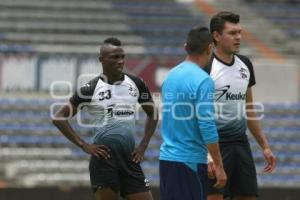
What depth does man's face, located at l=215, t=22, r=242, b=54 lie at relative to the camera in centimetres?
617

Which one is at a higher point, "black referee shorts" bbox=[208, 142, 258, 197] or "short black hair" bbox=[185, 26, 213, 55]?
"short black hair" bbox=[185, 26, 213, 55]

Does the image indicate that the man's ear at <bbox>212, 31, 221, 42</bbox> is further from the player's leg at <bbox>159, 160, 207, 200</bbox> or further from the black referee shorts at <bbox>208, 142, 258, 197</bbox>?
the player's leg at <bbox>159, 160, 207, 200</bbox>

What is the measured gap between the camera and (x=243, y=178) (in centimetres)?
636

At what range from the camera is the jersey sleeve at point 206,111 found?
5160mm

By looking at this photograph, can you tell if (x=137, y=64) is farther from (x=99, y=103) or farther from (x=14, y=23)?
(x=99, y=103)

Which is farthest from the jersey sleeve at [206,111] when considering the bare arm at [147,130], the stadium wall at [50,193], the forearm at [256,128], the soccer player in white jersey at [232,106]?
the stadium wall at [50,193]

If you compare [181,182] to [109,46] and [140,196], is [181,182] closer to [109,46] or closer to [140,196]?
[140,196]

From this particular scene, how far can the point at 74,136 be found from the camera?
21.5ft

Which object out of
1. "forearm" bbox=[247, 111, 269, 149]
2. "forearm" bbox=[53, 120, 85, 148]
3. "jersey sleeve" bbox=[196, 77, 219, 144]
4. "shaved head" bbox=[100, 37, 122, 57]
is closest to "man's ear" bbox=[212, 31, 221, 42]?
"forearm" bbox=[247, 111, 269, 149]

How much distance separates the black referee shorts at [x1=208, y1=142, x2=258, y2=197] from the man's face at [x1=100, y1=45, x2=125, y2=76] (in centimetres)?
105

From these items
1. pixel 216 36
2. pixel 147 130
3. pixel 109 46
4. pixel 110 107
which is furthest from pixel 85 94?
pixel 216 36

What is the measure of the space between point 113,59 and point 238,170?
136cm

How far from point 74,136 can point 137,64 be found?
8352 mm

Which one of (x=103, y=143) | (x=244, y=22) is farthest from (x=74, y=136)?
Result: (x=244, y=22)
